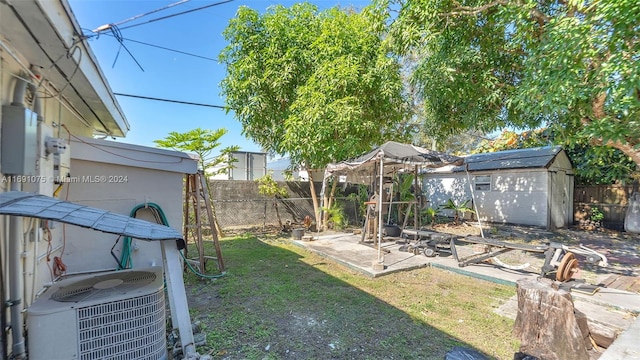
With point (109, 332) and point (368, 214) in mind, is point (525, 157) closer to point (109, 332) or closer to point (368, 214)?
point (368, 214)

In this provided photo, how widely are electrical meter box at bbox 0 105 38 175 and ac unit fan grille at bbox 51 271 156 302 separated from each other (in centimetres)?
107

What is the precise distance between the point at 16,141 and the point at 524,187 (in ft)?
45.3

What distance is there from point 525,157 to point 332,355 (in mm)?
12302

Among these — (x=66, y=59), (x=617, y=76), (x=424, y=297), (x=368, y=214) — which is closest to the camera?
(x=66, y=59)

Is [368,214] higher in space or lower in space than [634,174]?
lower

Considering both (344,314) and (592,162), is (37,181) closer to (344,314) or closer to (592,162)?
(344,314)

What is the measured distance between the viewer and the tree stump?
2730mm

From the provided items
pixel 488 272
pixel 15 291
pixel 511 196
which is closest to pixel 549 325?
pixel 488 272

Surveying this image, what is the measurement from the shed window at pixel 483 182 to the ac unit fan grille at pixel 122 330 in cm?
1327

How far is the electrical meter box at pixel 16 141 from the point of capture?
2.29 meters

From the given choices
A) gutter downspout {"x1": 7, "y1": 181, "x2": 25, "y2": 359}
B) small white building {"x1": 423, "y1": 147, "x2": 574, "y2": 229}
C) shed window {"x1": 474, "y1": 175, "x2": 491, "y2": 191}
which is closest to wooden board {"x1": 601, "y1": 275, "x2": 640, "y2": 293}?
small white building {"x1": 423, "y1": 147, "x2": 574, "y2": 229}

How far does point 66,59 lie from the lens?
2.62 metres

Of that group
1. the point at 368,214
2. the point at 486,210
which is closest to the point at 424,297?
the point at 368,214

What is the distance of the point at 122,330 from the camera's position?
7.27 feet
